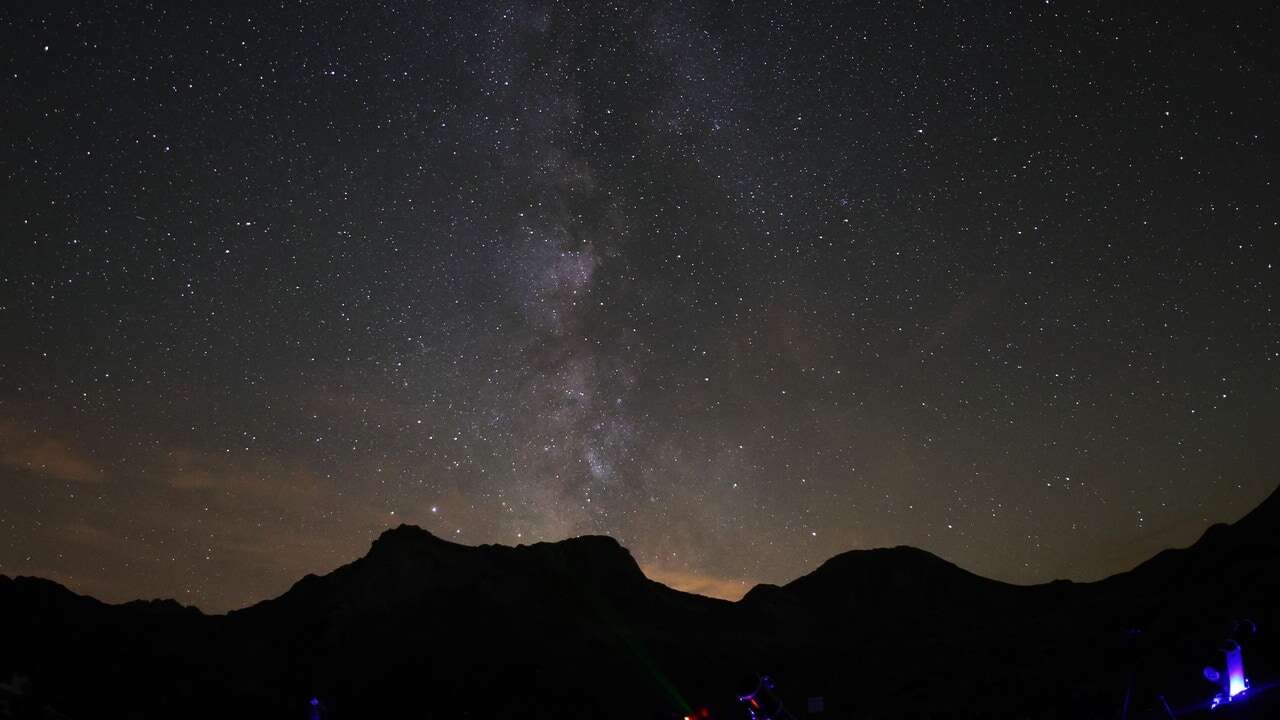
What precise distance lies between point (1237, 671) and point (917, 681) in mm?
54434

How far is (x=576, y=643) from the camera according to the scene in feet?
195

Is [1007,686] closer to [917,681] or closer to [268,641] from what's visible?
[917,681]

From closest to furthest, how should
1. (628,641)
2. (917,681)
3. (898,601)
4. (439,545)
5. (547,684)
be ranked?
(547,684)
(917,681)
(628,641)
(439,545)
(898,601)

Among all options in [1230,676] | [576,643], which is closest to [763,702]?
[1230,676]

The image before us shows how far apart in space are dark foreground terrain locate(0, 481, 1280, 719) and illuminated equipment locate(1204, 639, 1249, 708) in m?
25.8

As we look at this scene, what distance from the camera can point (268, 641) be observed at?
57.0 meters

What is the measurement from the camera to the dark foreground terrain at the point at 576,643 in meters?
45.1

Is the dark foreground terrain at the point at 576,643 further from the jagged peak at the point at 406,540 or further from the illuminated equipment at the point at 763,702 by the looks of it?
the illuminated equipment at the point at 763,702

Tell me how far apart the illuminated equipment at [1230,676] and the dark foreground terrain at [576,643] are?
2581 cm

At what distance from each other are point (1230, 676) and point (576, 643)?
5656 cm

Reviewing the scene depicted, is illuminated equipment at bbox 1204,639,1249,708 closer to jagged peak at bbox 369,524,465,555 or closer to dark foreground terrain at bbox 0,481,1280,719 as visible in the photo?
dark foreground terrain at bbox 0,481,1280,719

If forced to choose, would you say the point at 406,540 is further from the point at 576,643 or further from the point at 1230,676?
the point at 1230,676

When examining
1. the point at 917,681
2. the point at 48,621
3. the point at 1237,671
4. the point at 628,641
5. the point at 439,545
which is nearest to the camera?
the point at 1237,671

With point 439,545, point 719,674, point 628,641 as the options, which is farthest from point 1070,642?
point 439,545
